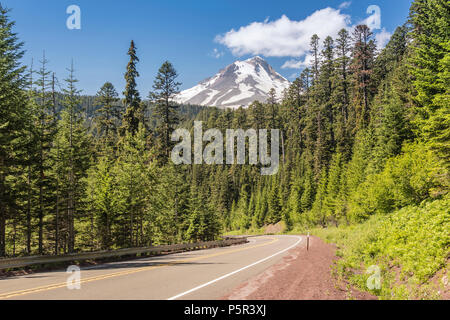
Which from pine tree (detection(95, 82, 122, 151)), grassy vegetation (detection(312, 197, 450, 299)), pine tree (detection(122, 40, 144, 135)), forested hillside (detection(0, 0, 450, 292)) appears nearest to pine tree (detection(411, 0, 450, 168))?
forested hillside (detection(0, 0, 450, 292))

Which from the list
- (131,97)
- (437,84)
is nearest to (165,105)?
(131,97)

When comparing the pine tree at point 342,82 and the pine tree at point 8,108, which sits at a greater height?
the pine tree at point 342,82

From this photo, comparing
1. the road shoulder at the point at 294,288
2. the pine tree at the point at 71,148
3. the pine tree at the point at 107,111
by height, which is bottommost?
the road shoulder at the point at 294,288

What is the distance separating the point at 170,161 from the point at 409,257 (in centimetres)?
3035

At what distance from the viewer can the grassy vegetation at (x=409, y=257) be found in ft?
30.4

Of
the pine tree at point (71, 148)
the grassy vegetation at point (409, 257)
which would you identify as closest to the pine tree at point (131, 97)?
the pine tree at point (71, 148)

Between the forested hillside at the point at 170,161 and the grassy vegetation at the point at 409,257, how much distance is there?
261mm

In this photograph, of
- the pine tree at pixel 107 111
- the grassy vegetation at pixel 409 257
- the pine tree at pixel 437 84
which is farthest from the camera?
the pine tree at pixel 107 111

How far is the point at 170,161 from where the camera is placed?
38.2 m

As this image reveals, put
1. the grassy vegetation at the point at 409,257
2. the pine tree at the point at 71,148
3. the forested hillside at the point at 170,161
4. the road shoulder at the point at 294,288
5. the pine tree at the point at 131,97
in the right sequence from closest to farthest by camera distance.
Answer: the road shoulder at the point at 294,288, the grassy vegetation at the point at 409,257, the forested hillside at the point at 170,161, the pine tree at the point at 71,148, the pine tree at the point at 131,97

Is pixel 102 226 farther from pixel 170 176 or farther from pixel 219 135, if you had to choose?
pixel 219 135

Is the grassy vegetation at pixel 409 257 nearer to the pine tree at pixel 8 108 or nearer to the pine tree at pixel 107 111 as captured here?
the pine tree at pixel 8 108

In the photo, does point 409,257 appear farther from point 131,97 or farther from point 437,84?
point 131,97

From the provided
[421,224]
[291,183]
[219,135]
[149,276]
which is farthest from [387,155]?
[219,135]
